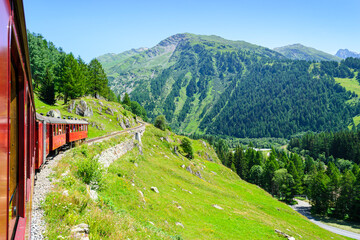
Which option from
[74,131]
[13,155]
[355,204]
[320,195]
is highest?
[13,155]

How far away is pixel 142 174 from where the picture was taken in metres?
32.0

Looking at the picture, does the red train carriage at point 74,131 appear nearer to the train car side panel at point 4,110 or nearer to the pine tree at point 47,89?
the train car side panel at point 4,110

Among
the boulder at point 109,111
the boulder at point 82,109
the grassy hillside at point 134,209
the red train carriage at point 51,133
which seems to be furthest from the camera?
the boulder at point 109,111

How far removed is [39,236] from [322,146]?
204198 mm

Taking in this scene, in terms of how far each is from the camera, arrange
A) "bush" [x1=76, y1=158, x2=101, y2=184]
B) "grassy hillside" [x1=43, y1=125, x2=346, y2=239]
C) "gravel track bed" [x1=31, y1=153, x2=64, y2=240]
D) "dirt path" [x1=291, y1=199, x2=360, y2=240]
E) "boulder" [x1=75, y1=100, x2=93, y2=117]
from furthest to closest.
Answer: "dirt path" [x1=291, y1=199, x2=360, y2=240] < "boulder" [x1=75, y1=100, x2=93, y2=117] < "bush" [x1=76, y1=158, x2=101, y2=184] < "grassy hillside" [x1=43, y1=125, x2=346, y2=239] < "gravel track bed" [x1=31, y1=153, x2=64, y2=240]

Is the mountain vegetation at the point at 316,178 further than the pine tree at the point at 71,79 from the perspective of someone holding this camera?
Yes

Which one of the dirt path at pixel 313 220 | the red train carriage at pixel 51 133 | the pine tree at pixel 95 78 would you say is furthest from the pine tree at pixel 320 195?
the pine tree at pixel 95 78

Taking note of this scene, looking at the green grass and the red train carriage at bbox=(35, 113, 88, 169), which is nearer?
the red train carriage at bbox=(35, 113, 88, 169)

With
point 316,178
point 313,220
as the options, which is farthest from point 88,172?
point 316,178

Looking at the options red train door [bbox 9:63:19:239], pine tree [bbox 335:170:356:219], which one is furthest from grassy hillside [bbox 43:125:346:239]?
pine tree [bbox 335:170:356:219]

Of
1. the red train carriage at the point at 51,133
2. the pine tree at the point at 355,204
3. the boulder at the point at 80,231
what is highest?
the red train carriage at the point at 51,133

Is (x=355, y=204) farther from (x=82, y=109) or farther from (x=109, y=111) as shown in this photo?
(x=82, y=109)

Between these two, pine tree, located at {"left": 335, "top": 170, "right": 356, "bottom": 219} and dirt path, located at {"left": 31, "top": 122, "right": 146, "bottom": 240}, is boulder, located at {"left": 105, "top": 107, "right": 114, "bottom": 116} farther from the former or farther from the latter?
pine tree, located at {"left": 335, "top": 170, "right": 356, "bottom": 219}

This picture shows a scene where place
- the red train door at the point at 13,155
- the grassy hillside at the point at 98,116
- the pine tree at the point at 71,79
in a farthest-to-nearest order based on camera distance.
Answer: the pine tree at the point at 71,79 → the grassy hillside at the point at 98,116 → the red train door at the point at 13,155
